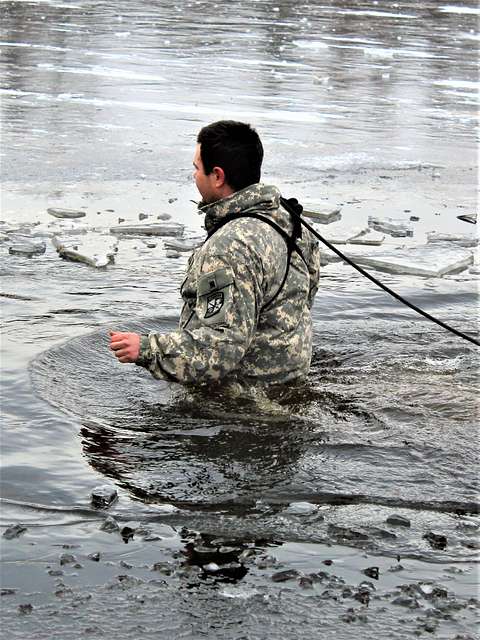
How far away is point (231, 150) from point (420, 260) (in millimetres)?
3826

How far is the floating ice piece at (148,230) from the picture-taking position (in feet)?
30.2

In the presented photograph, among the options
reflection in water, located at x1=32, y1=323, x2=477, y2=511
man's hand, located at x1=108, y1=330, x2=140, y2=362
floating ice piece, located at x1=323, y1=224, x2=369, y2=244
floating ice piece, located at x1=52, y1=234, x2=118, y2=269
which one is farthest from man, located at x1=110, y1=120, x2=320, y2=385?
floating ice piece, located at x1=323, y1=224, x2=369, y2=244

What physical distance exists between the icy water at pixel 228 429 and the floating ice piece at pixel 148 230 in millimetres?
121

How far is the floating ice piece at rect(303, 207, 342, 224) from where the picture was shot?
32.1ft

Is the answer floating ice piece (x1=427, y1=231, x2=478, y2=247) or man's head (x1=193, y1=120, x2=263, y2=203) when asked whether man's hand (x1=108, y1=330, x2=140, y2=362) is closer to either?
man's head (x1=193, y1=120, x2=263, y2=203)

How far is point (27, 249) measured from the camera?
8422 mm

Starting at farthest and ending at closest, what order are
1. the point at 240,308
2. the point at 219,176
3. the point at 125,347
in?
the point at 219,176 < the point at 240,308 < the point at 125,347

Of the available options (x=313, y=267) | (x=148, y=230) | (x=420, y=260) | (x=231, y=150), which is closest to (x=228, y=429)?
(x=313, y=267)

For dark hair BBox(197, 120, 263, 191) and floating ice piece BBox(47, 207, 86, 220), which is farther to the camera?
floating ice piece BBox(47, 207, 86, 220)

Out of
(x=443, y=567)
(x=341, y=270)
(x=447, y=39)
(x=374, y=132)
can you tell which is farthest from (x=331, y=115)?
(x=443, y=567)

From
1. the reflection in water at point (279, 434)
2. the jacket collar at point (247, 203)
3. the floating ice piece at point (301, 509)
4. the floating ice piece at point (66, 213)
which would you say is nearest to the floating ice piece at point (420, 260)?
the reflection in water at point (279, 434)

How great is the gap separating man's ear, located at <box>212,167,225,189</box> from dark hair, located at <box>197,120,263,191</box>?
13 millimetres

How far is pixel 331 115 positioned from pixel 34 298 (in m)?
8.11

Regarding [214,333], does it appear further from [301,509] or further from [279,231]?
[301,509]
